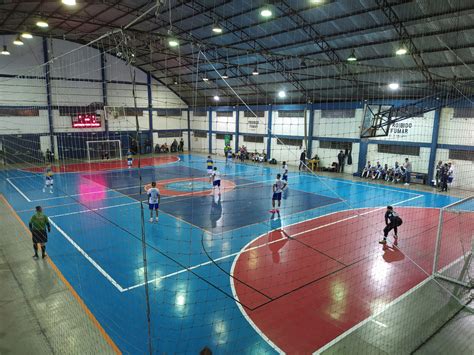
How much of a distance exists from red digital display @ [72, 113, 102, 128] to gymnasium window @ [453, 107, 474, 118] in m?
22.5

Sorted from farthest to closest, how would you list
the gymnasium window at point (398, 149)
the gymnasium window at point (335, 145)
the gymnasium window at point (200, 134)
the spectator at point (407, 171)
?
1. the gymnasium window at point (200, 134)
2. the gymnasium window at point (335, 145)
3. the gymnasium window at point (398, 149)
4. the spectator at point (407, 171)

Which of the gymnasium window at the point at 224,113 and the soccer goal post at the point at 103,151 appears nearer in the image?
the soccer goal post at the point at 103,151

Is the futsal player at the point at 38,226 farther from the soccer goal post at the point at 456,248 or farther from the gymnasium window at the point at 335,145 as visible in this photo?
the gymnasium window at the point at 335,145

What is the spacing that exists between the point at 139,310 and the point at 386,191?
44.9 ft

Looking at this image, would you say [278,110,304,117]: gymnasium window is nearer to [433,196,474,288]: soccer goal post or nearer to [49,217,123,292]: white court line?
[433,196,474,288]: soccer goal post

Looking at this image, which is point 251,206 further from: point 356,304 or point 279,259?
point 356,304

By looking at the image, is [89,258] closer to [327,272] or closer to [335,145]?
[327,272]

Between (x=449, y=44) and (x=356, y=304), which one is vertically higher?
(x=449, y=44)

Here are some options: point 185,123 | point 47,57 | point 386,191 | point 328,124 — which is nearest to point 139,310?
point 386,191

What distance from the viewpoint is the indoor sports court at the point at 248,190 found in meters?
5.35

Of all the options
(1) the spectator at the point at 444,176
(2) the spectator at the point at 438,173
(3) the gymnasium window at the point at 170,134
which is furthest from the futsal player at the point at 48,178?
(1) the spectator at the point at 444,176

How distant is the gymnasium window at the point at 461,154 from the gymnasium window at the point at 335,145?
5657mm

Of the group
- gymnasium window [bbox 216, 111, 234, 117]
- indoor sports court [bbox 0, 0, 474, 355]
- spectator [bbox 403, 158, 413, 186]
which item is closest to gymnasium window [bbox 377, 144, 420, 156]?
indoor sports court [bbox 0, 0, 474, 355]

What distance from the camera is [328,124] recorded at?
70.2 feet
